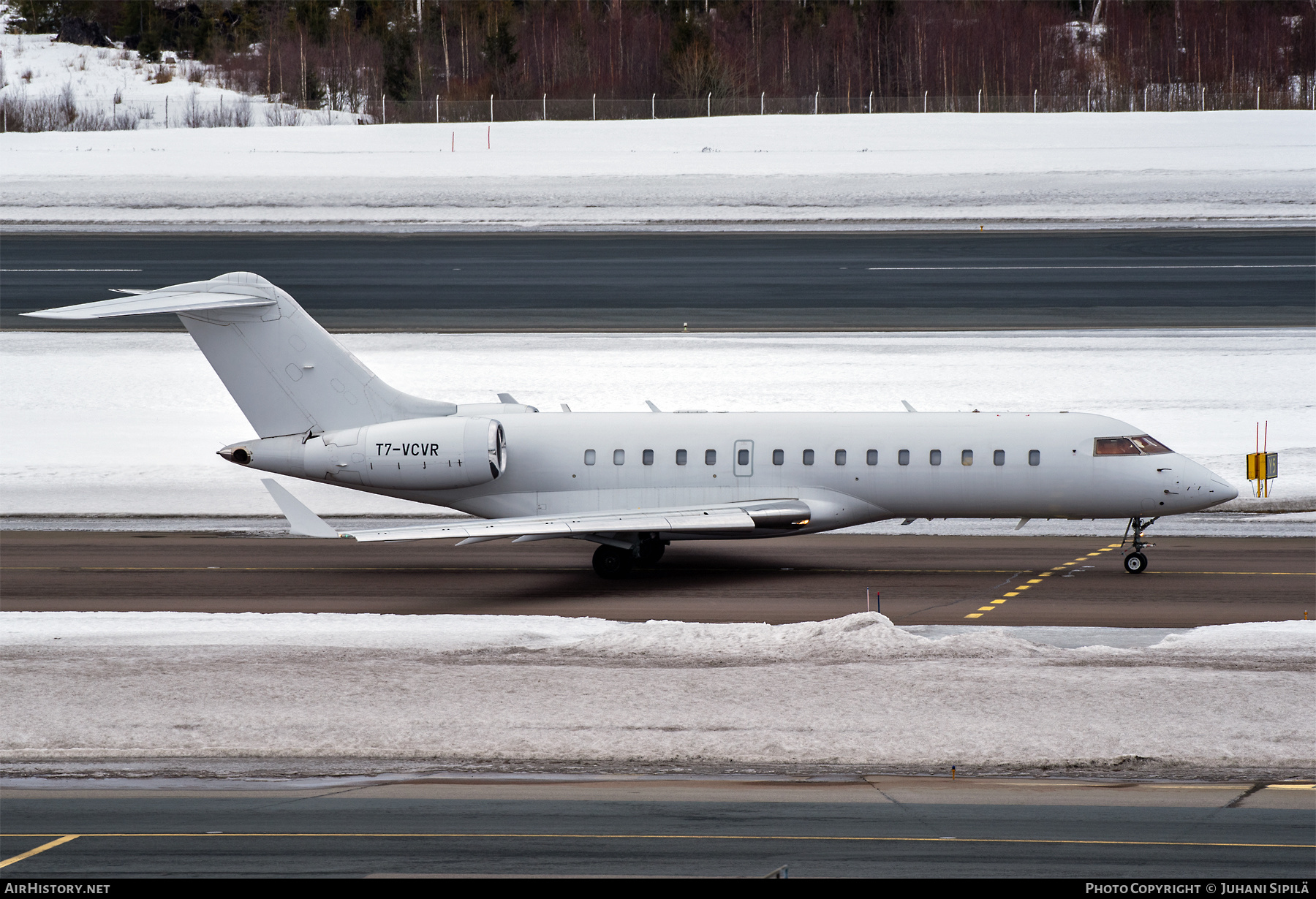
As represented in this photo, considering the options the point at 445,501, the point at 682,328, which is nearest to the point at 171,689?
the point at 445,501

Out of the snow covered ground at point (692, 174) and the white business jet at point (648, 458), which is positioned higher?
the snow covered ground at point (692, 174)

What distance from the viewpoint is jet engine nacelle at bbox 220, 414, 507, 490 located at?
25250 millimetres

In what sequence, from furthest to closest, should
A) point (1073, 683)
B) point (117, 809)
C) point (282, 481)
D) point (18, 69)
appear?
point (18, 69) < point (282, 481) < point (1073, 683) < point (117, 809)

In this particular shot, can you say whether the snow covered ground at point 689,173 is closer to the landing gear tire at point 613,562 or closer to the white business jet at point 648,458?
the white business jet at point 648,458

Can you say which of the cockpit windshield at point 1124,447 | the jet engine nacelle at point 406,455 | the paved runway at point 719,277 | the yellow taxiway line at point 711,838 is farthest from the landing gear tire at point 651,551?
the paved runway at point 719,277

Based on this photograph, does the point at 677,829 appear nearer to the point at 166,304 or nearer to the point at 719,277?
the point at 166,304

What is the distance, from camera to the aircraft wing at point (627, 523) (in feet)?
76.5

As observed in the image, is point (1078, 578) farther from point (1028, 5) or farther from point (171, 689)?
point (1028, 5)

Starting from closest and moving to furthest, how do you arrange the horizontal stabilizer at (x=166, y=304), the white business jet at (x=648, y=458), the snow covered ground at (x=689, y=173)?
the horizontal stabilizer at (x=166, y=304), the white business jet at (x=648, y=458), the snow covered ground at (x=689, y=173)

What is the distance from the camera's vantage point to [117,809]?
13141mm

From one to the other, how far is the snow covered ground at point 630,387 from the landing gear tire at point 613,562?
6.51 meters

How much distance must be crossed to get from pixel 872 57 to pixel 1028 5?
11336mm

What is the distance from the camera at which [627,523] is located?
24453 millimetres

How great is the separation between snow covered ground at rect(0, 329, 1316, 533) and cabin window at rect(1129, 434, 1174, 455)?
6.80m
